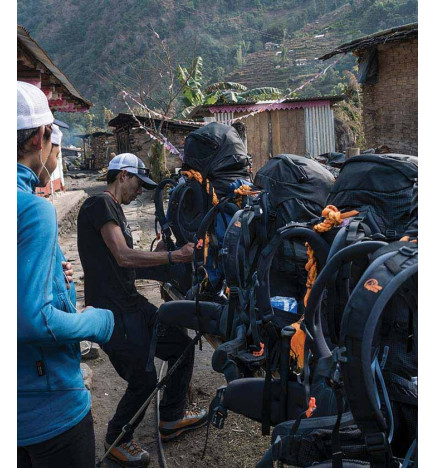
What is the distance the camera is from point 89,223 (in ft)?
13.2

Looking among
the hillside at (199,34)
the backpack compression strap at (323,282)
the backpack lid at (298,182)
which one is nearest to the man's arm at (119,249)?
the backpack lid at (298,182)

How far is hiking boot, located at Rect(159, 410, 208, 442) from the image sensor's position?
4.29m

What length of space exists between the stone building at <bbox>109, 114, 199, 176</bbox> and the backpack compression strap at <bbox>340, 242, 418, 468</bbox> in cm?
1899

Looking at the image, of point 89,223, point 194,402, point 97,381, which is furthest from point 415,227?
point 97,381

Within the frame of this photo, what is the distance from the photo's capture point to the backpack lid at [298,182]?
3.31 metres

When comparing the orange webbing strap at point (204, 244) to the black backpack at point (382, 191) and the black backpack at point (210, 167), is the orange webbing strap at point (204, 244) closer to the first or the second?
the black backpack at point (210, 167)

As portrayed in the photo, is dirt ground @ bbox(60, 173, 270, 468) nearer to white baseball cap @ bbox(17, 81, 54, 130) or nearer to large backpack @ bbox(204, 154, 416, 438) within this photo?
large backpack @ bbox(204, 154, 416, 438)

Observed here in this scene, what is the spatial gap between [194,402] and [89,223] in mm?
1899

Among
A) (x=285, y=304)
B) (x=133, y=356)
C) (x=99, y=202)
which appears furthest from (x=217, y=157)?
(x=285, y=304)

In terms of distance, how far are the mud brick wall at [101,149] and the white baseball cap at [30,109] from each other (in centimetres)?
3540

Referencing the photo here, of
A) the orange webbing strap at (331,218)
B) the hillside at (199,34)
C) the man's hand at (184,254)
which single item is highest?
the hillside at (199,34)

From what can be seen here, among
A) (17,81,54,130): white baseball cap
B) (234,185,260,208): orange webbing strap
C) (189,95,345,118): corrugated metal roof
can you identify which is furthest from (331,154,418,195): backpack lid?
(189,95,345,118): corrugated metal roof

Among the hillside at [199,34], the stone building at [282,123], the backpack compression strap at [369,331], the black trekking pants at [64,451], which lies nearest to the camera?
the backpack compression strap at [369,331]

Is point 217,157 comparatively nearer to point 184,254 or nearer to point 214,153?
point 214,153
